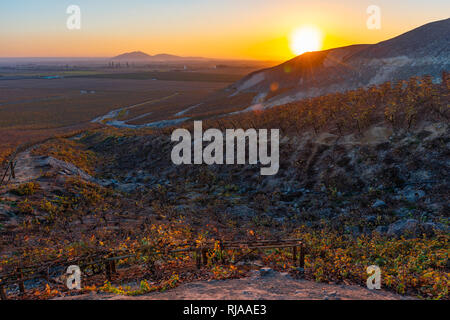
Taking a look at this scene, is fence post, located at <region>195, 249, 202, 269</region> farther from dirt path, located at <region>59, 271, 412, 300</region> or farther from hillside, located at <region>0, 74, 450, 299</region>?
dirt path, located at <region>59, 271, 412, 300</region>

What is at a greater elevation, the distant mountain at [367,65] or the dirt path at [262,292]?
the distant mountain at [367,65]

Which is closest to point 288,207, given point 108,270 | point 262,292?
point 262,292

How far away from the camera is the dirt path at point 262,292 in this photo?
5508mm

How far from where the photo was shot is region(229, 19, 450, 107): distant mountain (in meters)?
43.6

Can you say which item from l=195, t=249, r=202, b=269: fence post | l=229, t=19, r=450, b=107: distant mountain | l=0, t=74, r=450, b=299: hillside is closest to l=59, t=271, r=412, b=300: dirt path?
l=0, t=74, r=450, b=299: hillside

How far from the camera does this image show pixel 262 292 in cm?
576

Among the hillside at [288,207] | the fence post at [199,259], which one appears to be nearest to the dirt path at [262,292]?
the hillside at [288,207]

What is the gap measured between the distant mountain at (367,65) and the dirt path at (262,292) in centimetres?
4467

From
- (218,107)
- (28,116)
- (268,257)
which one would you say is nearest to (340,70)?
(218,107)

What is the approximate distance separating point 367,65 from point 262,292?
190ft

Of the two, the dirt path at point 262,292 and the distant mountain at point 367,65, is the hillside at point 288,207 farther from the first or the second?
the distant mountain at point 367,65

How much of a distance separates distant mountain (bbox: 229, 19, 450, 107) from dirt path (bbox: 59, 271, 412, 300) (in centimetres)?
4467

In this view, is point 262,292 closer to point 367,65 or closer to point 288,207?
point 288,207

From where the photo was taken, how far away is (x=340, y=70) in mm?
57094
